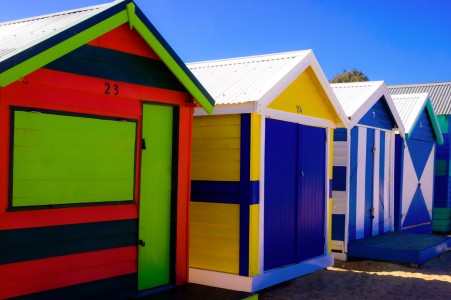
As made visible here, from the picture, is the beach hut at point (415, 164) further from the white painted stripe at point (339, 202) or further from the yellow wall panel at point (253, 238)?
the yellow wall panel at point (253, 238)

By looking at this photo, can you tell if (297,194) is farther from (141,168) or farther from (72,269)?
(72,269)

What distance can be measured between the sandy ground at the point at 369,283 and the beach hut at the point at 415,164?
259cm

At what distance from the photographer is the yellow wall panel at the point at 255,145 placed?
7.55 metres

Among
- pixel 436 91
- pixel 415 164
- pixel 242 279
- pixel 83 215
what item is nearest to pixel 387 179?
pixel 415 164

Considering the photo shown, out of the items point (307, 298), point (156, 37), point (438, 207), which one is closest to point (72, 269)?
point (156, 37)

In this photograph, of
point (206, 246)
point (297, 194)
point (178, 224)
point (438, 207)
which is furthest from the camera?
point (438, 207)

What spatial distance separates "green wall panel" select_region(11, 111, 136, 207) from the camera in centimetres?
515

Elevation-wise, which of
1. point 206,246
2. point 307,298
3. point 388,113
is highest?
point 388,113

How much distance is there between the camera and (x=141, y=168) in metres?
6.41

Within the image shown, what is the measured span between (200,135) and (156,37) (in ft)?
6.87

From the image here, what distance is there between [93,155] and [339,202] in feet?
20.0

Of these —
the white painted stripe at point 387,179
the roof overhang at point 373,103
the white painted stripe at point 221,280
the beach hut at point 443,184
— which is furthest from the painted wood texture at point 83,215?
the beach hut at point 443,184

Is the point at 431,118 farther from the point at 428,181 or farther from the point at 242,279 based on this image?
the point at 242,279

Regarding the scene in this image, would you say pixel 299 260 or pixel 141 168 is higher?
pixel 141 168
